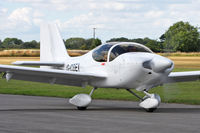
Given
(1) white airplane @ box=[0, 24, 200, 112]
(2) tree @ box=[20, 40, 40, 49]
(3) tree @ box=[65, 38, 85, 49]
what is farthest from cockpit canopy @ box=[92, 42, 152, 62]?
(2) tree @ box=[20, 40, 40, 49]

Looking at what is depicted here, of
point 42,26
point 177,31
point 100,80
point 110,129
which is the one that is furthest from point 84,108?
point 177,31

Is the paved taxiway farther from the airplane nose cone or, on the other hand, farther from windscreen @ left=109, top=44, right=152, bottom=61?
windscreen @ left=109, top=44, right=152, bottom=61

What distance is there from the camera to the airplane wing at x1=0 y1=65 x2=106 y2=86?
13.3 meters

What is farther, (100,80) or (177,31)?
(177,31)

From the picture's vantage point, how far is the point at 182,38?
13188 centimetres

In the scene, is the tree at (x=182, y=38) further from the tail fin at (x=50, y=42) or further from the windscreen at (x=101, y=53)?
the windscreen at (x=101, y=53)

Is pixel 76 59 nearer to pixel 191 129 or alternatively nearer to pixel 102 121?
pixel 102 121

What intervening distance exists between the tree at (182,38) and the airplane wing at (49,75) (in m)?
83.9

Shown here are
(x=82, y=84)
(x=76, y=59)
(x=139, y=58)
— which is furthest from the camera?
(x=76, y=59)

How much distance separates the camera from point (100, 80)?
1430cm

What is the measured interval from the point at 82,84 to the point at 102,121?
4371mm

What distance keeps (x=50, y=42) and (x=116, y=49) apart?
19.4ft

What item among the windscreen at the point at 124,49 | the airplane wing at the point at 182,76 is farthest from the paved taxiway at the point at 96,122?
the windscreen at the point at 124,49

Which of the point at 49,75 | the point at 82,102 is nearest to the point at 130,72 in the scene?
the point at 82,102
